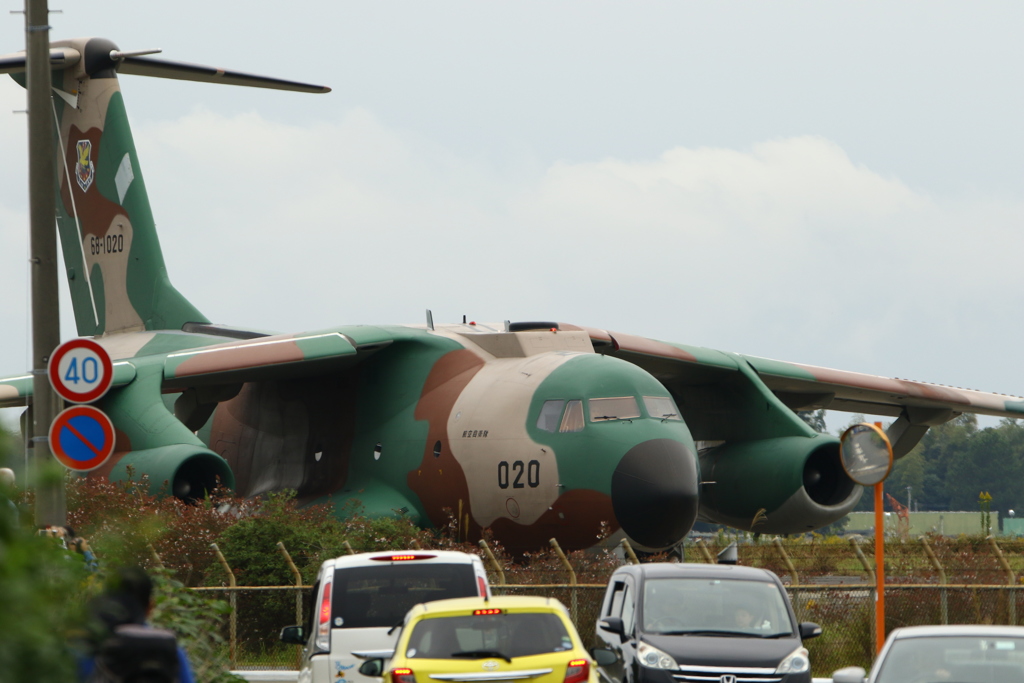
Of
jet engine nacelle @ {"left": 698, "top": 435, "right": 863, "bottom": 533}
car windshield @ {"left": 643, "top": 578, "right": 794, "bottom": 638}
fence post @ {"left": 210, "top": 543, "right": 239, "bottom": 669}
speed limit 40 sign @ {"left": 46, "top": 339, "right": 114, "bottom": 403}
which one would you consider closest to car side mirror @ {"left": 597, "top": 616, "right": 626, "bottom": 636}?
car windshield @ {"left": 643, "top": 578, "right": 794, "bottom": 638}

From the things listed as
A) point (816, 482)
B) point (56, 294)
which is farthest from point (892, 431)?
point (56, 294)

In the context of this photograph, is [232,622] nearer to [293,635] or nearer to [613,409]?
[293,635]

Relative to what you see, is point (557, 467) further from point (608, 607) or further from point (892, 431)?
point (892, 431)

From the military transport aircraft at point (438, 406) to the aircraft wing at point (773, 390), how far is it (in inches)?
1.7

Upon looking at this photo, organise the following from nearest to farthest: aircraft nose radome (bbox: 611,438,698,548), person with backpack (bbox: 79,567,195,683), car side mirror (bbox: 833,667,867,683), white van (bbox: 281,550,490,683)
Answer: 1. person with backpack (bbox: 79,567,195,683)
2. car side mirror (bbox: 833,667,867,683)
3. white van (bbox: 281,550,490,683)
4. aircraft nose radome (bbox: 611,438,698,548)

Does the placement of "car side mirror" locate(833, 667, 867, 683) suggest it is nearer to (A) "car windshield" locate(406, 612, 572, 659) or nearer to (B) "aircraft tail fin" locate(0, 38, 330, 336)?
(A) "car windshield" locate(406, 612, 572, 659)

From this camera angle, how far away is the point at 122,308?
2488cm

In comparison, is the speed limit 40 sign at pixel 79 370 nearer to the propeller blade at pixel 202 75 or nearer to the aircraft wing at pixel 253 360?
the aircraft wing at pixel 253 360

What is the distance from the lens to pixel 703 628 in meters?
10.6

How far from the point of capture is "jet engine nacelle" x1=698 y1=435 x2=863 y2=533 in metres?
21.2

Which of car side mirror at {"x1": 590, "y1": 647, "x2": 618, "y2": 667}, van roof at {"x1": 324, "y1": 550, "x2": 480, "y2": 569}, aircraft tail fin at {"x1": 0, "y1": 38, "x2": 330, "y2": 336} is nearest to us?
car side mirror at {"x1": 590, "y1": 647, "x2": 618, "y2": 667}

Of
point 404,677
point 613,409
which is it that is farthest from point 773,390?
point 404,677

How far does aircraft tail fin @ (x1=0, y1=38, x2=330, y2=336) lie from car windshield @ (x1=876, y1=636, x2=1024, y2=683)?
18.5 meters

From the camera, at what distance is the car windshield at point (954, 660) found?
7.34 m
